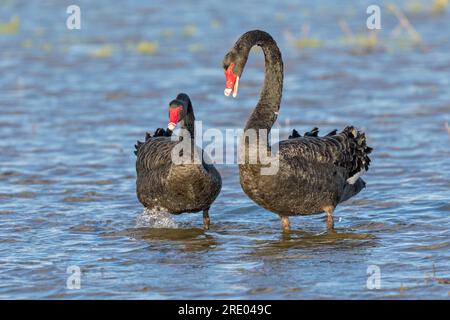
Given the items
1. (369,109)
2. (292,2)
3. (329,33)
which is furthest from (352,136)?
(292,2)

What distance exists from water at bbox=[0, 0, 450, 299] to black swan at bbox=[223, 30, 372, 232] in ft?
1.24

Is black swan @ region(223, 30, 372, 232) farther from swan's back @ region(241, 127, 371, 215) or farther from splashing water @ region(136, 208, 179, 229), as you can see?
splashing water @ region(136, 208, 179, 229)

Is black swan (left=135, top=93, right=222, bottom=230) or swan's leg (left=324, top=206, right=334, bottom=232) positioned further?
swan's leg (left=324, top=206, right=334, bottom=232)

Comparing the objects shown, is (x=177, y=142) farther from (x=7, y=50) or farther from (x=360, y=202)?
(x=7, y=50)

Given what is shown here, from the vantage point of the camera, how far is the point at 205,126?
44.4ft

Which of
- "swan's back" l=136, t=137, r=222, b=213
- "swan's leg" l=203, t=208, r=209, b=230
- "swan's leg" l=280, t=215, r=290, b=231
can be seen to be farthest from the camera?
"swan's leg" l=203, t=208, r=209, b=230

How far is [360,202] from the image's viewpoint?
1020cm

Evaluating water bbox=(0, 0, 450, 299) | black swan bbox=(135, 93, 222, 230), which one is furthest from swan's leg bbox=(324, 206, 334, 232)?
black swan bbox=(135, 93, 222, 230)

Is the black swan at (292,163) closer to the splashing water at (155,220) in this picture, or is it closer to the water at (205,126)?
the water at (205,126)

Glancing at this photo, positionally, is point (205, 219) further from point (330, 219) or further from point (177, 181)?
point (330, 219)

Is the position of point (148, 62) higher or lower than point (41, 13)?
lower

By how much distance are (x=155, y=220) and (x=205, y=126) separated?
13.9 ft

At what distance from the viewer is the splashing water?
9367 mm
